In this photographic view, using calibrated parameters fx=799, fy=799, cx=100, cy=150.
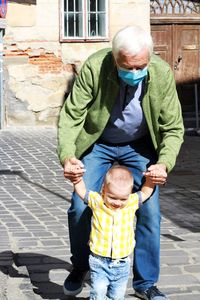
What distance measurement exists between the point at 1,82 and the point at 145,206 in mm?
11796

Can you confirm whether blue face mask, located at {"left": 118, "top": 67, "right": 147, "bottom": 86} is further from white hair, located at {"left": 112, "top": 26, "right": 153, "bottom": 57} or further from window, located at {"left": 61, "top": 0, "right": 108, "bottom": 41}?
window, located at {"left": 61, "top": 0, "right": 108, "bottom": 41}

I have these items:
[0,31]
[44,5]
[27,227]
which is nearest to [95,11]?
[44,5]

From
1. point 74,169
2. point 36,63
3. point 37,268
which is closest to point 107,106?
point 74,169

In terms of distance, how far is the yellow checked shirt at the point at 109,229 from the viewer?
14.2ft

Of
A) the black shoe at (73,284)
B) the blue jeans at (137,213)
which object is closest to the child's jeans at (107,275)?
the blue jeans at (137,213)

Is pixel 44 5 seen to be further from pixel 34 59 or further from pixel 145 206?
pixel 145 206

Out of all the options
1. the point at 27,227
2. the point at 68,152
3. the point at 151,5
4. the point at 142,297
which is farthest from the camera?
the point at 151,5

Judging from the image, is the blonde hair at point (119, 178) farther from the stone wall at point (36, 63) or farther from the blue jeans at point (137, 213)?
the stone wall at point (36, 63)

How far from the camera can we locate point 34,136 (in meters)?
15.1

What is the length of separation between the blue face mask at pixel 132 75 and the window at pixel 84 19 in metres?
12.7

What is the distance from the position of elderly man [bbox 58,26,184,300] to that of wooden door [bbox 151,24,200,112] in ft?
45.3

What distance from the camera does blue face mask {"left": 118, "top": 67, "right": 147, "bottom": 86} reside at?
4.29m

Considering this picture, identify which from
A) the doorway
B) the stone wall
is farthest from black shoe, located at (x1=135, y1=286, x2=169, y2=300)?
the doorway

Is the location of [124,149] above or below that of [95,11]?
below
